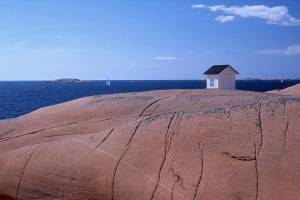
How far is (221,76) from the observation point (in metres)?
36.8

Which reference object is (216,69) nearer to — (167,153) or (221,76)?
(221,76)

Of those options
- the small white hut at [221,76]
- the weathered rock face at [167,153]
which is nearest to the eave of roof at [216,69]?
the small white hut at [221,76]

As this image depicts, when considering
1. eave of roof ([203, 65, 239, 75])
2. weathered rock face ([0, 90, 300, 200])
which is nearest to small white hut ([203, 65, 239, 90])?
eave of roof ([203, 65, 239, 75])

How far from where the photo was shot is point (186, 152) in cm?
1052

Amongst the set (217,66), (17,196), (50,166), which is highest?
(217,66)

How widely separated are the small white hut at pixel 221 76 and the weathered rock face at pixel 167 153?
78.8ft

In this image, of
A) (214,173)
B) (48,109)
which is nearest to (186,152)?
(214,173)

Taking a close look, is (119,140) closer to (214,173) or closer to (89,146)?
(89,146)

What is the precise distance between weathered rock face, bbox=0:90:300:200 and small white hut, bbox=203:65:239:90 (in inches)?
945

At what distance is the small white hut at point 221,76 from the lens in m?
36.8

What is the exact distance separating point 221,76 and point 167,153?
2687 cm

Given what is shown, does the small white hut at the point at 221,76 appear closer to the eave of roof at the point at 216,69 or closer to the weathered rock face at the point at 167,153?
the eave of roof at the point at 216,69

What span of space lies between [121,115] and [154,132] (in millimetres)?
1891

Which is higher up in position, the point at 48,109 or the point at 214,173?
the point at 48,109
